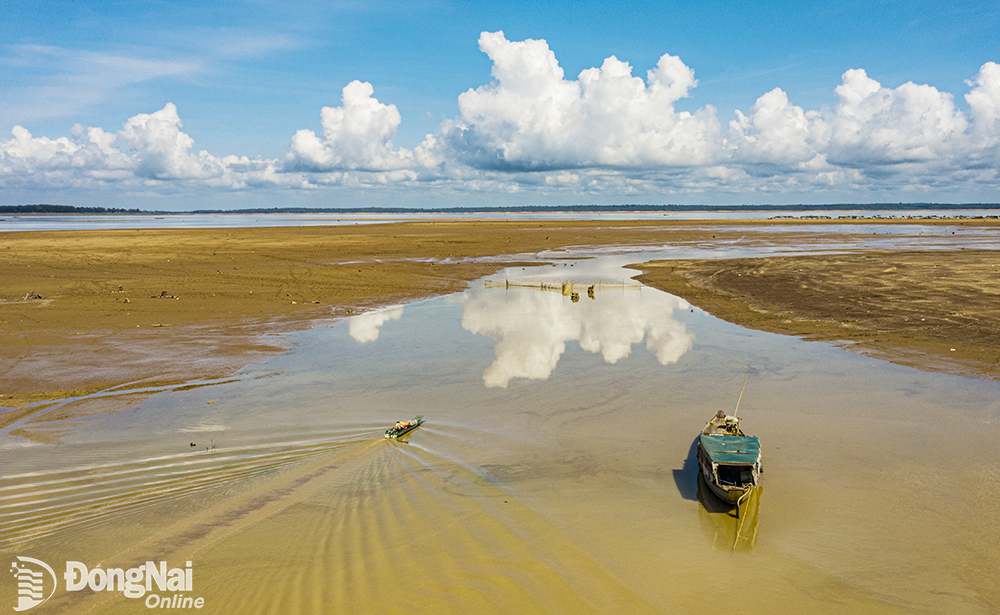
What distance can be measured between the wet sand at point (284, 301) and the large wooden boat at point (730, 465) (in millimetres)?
14364

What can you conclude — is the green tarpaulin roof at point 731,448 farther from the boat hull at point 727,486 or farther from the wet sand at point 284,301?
the wet sand at point 284,301

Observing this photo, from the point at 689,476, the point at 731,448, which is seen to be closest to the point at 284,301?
the point at 689,476

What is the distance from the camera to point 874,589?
9891 mm

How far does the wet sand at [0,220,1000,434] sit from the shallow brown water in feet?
13.6

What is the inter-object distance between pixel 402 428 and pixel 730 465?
842 cm

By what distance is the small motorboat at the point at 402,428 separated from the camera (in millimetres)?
15197

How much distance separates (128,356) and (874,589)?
26.5 m

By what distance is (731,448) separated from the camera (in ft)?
42.2

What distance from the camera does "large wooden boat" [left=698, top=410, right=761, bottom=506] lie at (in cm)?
1202

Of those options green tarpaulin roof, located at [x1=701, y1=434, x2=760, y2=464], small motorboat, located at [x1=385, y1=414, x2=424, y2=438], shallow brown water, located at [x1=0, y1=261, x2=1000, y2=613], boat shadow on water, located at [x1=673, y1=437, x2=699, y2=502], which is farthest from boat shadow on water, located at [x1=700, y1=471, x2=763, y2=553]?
small motorboat, located at [x1=385, y1=414, x2=424, y2=438]

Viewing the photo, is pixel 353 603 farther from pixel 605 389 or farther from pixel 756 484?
pixel 605 389

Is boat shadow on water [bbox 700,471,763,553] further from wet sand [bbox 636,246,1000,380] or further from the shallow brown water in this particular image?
wet sand [bbox 636,246,1000,380]

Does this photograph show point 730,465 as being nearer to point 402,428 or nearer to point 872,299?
point 402,428

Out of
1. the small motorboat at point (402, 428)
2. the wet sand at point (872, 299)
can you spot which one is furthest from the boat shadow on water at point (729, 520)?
the wet sand at point (872, 299)
